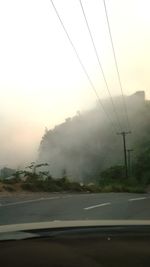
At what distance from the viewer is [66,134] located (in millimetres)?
127625

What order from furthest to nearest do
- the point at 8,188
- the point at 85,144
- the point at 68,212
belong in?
the point at 85,144 < the point at 8,188 < the point at 68,212

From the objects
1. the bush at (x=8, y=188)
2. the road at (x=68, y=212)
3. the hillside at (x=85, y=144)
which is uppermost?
the hillside at (x=85, y=144)

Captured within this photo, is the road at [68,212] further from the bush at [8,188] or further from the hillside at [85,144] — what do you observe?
the hillside at [85,144]

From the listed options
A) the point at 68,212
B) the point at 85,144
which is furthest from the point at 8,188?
the point at 85,144

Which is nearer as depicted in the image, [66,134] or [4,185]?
[4,185]

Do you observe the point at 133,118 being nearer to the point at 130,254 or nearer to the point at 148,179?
the point at 148,179

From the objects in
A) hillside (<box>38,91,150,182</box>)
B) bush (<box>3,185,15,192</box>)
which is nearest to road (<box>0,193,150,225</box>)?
bush (<box>3,185,15,192</box>)

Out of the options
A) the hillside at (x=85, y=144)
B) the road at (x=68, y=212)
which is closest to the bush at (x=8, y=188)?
the road at (x=68, y=212)

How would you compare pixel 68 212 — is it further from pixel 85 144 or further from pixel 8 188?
pixel 85 144

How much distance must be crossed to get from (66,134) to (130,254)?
124 m

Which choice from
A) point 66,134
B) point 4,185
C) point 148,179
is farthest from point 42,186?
point 66,134

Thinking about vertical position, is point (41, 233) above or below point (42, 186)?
below

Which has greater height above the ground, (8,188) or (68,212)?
(8,188)

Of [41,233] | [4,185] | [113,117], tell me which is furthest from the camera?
[113,117]
